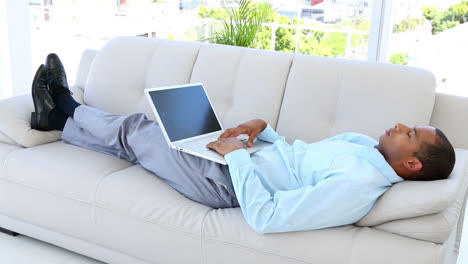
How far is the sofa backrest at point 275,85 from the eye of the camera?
6.78ft

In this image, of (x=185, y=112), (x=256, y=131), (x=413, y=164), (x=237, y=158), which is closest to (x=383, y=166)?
(x=413, y=164)

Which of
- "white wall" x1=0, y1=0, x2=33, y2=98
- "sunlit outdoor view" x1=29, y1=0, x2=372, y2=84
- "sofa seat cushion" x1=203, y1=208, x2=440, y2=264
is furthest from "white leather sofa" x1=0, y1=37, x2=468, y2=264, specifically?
"sunlit outdoor view" x1=29, y1=0, x2=372, y2=84

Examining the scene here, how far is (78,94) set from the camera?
2.67 meters

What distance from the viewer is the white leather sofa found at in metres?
1.55

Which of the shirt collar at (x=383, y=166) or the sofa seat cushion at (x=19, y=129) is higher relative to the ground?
the shirt collar at (x=383, y=166)

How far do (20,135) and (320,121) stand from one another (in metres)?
1.33

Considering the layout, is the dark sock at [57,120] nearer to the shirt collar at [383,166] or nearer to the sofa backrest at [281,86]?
the sofa backrest at [281,86]

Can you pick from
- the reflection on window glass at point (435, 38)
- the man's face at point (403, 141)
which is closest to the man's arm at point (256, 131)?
the man's face at point (403, 141)

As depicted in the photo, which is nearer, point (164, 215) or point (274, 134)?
point (164, 215)

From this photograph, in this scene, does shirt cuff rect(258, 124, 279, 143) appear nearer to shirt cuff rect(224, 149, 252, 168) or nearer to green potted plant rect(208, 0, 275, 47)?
shirt cuff rect(224, 149, 252, 168)

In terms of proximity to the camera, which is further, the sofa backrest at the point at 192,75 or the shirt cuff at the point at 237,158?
the sofa backrest at the point at 192,75

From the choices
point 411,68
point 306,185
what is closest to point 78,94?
point 306,185

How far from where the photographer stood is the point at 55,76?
→ 245 cm

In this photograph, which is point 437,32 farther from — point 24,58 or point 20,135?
point 24,58
